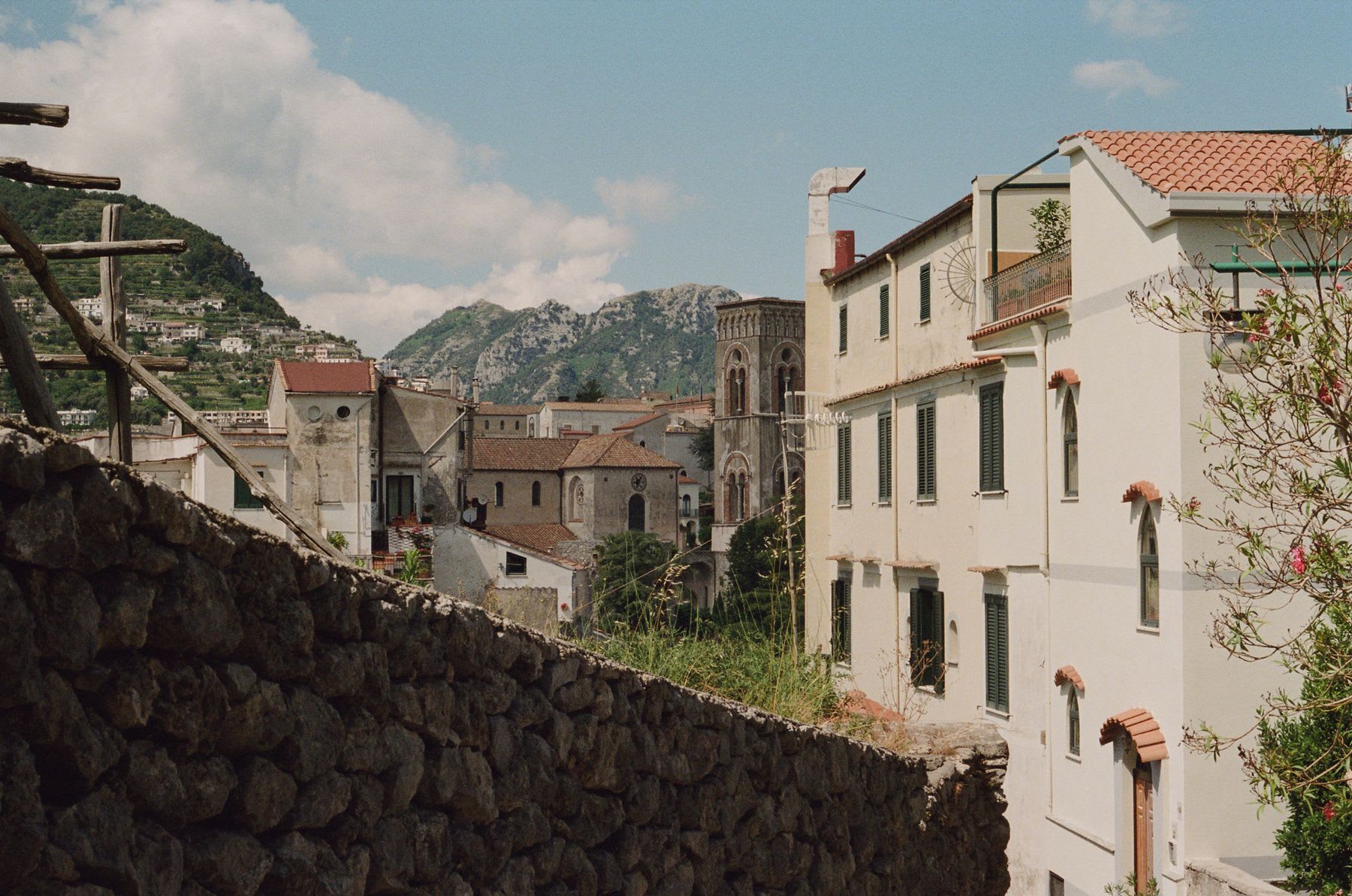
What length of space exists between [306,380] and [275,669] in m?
46.6

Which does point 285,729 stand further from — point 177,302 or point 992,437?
point 177,302

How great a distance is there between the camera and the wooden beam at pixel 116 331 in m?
7.60

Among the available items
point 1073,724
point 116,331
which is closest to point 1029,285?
point 1073,724

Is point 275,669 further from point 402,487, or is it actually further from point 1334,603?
point 402,487

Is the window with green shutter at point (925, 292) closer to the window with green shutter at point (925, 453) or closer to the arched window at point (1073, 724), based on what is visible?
the window with green shutter at point (925, 453)

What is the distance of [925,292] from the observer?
79.2 ft

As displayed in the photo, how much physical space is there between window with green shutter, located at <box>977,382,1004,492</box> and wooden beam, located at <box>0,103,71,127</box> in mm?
16346

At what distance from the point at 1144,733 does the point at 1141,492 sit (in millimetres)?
2615

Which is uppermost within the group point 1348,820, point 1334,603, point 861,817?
point 1334,603

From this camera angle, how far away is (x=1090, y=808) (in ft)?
59.3

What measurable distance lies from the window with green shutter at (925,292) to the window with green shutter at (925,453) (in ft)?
4.97

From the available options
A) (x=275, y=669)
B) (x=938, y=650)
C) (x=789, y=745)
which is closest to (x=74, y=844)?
(x=275, y=669)

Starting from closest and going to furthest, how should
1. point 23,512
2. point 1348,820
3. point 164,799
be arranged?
point 23,512
point 164,799
point 1348,820

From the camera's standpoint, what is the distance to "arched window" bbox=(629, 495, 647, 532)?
9044 cm
